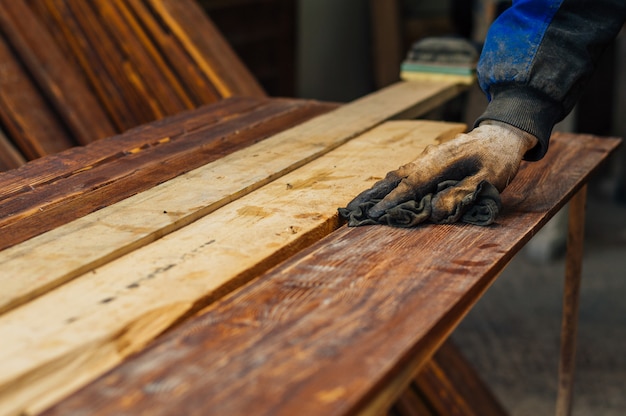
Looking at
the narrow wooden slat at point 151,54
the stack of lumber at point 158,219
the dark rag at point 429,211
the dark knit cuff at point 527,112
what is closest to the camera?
the stack of lumber at point 158,219

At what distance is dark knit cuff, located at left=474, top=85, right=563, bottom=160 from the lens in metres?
1.44

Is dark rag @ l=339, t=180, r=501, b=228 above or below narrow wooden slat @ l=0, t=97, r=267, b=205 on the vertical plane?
below

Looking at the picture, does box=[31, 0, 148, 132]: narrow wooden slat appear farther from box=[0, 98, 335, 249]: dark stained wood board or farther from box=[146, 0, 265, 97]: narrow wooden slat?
box=[0, 98, 335, 249]: dark stained wood board

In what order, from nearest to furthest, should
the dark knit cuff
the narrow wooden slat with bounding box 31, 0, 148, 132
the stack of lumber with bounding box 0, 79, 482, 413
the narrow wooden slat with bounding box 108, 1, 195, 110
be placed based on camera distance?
1. the stack of lumber with bounding box 0, 79, 482, 413
2. the dark knit cuff
3. the narrow wooden slat with bounding box 108, 1, 195, 110
4. the narrow wooden slat with bounding box 31, 0, 148, 132

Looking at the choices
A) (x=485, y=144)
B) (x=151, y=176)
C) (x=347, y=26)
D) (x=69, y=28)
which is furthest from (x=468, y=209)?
(x=347, y=26)

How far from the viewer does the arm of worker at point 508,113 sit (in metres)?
1.33

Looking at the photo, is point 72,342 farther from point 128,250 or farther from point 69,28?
point 69,28

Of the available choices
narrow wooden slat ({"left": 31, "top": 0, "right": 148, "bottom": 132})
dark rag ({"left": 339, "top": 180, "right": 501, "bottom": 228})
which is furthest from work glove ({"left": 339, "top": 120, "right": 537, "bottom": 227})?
narrow wooden slat ({"left": 31, "top": 0, "right": 148, "bottom": 132})

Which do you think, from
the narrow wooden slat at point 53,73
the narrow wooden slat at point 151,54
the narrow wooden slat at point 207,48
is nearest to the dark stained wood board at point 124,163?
the narrow wooden slat at point 207,48

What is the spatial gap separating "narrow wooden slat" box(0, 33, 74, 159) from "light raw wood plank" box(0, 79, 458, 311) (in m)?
0.85

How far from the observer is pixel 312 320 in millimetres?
999

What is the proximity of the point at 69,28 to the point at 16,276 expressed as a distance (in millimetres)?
1703

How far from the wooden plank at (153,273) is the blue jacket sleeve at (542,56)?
0.24 metres

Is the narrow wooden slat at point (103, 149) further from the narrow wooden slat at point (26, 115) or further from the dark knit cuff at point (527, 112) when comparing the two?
the dark knit cuff at point (527, 112)
